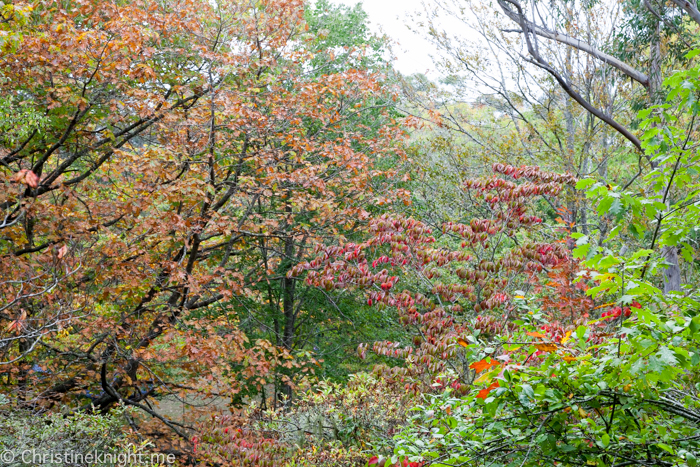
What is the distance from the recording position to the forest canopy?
232 cm

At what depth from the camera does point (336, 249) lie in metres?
5.28

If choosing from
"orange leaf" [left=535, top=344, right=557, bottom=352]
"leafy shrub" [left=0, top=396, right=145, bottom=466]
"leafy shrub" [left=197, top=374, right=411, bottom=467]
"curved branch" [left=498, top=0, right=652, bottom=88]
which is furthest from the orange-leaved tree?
"orange leaf" [left=535, top=344, right=557, bottom=352]

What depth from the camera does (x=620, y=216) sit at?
2.15 metres

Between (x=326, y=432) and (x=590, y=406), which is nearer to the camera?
(x=590, y=406)

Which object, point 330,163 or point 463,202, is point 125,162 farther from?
point 463,202

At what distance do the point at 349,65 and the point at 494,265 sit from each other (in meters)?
6.76

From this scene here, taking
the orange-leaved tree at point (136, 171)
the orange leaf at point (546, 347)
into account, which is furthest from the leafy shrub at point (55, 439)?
the orange leaf at point (546, 347)

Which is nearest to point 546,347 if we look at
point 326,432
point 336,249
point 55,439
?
point 326,432

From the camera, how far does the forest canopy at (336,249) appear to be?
2.32 meters

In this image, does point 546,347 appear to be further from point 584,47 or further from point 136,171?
point 584,47

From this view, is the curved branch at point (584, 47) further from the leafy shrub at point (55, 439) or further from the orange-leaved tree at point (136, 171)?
the leafy shrub at point (55, 439)

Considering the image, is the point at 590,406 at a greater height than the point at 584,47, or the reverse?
the point at 584,47

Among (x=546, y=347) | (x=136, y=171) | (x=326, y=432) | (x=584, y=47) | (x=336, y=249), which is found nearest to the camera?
(x=546, y=347)

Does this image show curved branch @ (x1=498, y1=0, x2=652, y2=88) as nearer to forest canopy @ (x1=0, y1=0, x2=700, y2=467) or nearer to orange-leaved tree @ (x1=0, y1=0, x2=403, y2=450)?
forest canopy @ (x1=0, y1=0, x2=700, y2=467)
